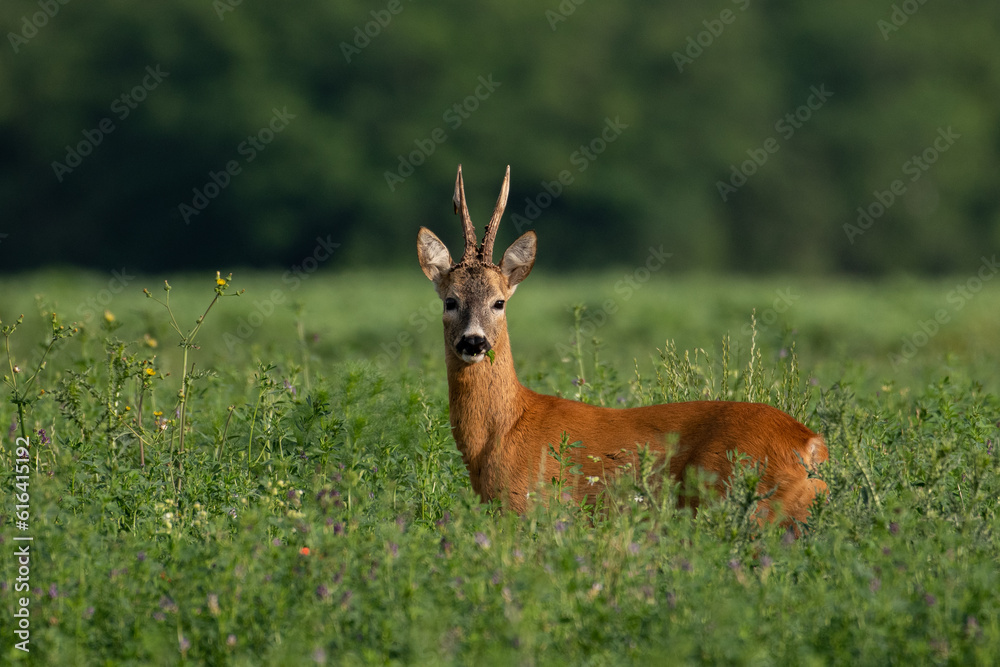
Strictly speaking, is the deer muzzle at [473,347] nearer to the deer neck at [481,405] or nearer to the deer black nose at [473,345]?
the deer black nose at [473,345]

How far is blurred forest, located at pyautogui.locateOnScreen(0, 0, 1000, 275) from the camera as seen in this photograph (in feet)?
121

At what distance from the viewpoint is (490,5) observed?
138 feet

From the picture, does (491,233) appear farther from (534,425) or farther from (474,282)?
(534,425)

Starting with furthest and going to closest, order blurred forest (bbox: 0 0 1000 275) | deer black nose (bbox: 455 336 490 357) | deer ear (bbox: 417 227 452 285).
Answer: blurred forest (bbox: 0 0 1000 275) < deer ear (bbox: 417 227 452 285) < deer black nose (bbox: 455 336 490 357)

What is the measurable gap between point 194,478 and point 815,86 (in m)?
41.0

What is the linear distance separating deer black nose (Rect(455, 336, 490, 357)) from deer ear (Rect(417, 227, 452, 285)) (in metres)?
0.58

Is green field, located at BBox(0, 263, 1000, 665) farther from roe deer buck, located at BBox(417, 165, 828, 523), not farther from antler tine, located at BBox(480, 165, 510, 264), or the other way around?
antler tine, located at BBox(480, 165, 510, 264)

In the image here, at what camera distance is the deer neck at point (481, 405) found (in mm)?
→ 5758

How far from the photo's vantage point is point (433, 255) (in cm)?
618

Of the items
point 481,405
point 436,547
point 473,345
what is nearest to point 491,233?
point 473,345

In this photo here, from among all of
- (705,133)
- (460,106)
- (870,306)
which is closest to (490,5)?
(460,106)

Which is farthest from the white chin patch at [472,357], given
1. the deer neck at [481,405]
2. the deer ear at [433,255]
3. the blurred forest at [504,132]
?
the blurred forest at [504,132]

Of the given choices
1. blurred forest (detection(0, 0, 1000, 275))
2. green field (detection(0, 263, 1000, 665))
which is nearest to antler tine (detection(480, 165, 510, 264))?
green field (detection(0, 263, 1000, 665))

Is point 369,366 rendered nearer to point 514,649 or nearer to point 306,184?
point 514,649
